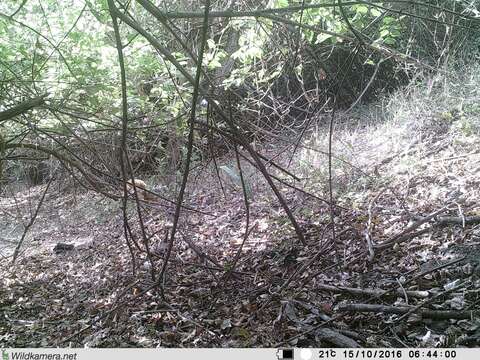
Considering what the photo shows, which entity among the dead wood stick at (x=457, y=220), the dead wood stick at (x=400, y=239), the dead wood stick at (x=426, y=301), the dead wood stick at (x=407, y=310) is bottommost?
the dead wood stick at (x=407, y=310)

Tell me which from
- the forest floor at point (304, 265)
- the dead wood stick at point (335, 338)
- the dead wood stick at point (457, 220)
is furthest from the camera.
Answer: the dead wood stick at point (457, 220)

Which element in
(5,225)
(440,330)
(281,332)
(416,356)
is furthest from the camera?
(5,225)

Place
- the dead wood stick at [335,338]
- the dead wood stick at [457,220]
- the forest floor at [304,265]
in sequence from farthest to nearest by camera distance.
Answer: the dead wood stick at [457,220]
the forest floor at [304,265]
the dead wood stick at [335,338]

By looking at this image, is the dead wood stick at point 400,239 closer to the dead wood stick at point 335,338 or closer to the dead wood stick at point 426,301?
the dead wood stick at point 426,301

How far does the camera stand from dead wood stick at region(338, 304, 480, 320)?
1.32 m

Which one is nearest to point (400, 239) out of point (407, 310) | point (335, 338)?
point (407, 310)

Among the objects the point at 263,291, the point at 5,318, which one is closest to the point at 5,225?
the point at 5,318

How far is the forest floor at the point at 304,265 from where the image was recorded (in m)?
1.47

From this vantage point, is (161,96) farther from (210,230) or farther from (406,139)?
(406,139)

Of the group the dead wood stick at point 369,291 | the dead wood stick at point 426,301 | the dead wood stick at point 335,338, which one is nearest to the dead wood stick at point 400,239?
the dead wood stick at point 369,291

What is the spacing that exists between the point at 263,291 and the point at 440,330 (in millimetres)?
714

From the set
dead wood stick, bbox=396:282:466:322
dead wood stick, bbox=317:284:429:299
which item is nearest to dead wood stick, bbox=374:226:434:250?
dead wood stick, bbox=317:284:429:299

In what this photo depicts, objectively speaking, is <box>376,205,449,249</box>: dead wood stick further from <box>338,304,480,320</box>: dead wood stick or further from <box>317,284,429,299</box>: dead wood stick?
<box>338,304,480,320</box>: dead wood stick

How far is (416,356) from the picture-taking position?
112 centimetres
